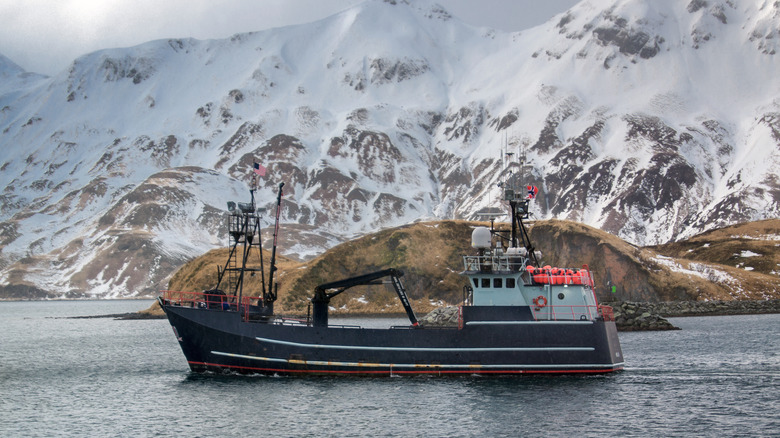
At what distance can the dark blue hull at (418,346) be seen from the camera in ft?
158

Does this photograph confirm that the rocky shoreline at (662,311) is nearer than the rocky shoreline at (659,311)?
No

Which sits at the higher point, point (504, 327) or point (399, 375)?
point (504, 327)

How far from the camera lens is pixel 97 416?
44.1m

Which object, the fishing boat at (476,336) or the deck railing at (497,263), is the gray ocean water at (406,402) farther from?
the deck railing at (497,263)

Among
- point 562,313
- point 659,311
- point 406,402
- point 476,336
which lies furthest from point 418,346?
point 659,311

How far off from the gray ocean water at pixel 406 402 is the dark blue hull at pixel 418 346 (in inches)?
36.4

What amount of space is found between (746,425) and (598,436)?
7968 mm

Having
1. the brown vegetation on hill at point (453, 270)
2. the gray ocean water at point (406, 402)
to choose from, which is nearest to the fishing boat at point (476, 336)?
the gray ocean water at point (406, 402)

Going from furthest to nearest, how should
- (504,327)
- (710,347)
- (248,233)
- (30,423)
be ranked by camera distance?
(710,347) → (248,233) → (504,327) → (30,423)

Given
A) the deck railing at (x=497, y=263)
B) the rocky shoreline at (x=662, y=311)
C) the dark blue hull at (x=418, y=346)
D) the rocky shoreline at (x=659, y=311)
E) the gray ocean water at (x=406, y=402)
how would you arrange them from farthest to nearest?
the rocky shoreline at (x=662, y=311), the rocky shoreline at (x=659, y=311), the deck railing at (x=497, y=263), the dark blue hull at (x=418, y=346), the gray ocean water at (x=406, y=402)

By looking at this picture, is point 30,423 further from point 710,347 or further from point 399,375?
point 710,347

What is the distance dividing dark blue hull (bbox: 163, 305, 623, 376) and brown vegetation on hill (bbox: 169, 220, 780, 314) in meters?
75.4

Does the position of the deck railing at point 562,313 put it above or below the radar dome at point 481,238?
below

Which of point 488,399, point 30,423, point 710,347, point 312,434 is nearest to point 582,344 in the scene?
point 488,399
